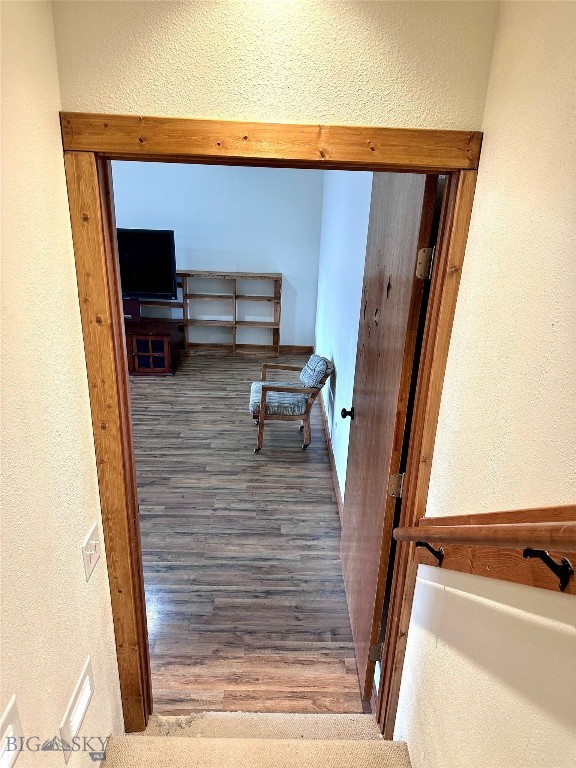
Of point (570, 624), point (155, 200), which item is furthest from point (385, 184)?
point (155, 200)

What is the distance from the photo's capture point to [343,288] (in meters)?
3.85

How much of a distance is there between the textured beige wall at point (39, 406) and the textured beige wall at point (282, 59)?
117 millimetres

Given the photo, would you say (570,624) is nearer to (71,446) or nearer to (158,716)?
(71,446)

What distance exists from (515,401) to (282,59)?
3.13 feet

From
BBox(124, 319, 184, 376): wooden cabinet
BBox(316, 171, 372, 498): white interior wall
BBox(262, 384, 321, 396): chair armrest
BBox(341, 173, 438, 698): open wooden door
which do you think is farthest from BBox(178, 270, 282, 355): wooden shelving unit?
BBox(341, 173, 438, 698): open wooden door

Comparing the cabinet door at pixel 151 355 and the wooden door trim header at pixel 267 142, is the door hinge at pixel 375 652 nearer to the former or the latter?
the wooden door trim header at pixel 267 142

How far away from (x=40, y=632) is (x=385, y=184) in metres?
1.96

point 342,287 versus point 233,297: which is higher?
point 342,287

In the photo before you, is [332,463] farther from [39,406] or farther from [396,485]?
[39,406]

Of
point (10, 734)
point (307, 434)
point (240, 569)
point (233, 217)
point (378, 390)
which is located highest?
point (233, 217)

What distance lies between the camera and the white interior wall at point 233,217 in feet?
19.8

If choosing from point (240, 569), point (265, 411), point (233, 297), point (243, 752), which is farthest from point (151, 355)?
point (243, 752)

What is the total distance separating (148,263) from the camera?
5988 millimetres

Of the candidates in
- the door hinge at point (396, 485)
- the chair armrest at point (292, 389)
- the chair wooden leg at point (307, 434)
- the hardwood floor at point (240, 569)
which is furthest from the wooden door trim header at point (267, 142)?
the chair wooden leg at point (307, 434)
